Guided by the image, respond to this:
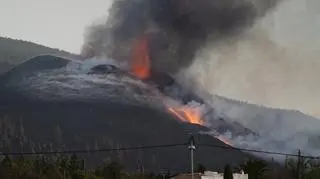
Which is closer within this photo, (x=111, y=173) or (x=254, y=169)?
(x=254, y=169)

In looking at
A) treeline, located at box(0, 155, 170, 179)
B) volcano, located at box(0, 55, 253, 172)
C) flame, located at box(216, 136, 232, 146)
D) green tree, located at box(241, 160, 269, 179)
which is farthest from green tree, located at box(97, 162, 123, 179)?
flame, located at box(216, 136, 232, 146)

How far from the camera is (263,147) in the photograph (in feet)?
631

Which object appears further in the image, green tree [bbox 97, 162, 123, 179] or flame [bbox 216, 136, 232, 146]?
flame [bbox 216, 136, 232, 146]

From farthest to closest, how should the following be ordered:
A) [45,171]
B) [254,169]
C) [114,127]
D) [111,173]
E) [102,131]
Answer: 1. [114,127]
2. [102,131]
3. [111,173]
4. [45,171]
5. [254,169]

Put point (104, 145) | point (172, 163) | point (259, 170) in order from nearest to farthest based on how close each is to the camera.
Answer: point (259, 170), point (172, 163), point (104, 145)

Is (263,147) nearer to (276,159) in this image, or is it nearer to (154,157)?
(276,159)

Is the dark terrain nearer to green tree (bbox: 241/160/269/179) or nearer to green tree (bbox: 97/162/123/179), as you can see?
green tree (bbox: 97/162/123/179)

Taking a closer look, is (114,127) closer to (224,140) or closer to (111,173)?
(224,140)

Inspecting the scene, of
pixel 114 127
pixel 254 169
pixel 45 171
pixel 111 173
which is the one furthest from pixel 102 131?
pixel 254 169

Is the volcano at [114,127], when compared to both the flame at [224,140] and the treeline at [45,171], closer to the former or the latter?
the flame at [224,140]

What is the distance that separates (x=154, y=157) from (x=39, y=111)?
44.1 meters

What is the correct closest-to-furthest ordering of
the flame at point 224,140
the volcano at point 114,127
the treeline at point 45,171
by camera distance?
the treeline at point 45,171 < the volcano at point 114,127 < the flame at point 224,140

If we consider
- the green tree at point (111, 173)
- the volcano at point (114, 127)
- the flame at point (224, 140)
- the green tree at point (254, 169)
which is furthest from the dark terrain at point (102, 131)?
the green tree at point (254, 169)

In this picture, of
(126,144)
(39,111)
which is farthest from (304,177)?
(39,111)
